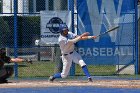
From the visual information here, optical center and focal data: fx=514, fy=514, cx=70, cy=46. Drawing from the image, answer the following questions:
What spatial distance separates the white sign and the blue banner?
0.62 meters

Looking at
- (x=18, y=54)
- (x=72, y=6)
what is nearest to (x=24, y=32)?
(x=18, y=54)

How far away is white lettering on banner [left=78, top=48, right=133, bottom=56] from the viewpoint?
64.0 feet

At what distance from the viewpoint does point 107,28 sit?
19391 mm

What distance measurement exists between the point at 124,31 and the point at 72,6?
2.20 metres

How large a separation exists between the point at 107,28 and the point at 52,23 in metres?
2.08

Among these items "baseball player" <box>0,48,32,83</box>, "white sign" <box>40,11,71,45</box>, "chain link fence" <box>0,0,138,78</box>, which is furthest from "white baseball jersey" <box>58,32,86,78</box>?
"white sign" <box>40,11,71,45</box>

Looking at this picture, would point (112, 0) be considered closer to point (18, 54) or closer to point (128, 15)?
point (128, 15)

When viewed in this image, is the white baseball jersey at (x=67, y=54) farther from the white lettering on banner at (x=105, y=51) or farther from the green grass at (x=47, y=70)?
the white lettering on banner at (x=105, y=51)

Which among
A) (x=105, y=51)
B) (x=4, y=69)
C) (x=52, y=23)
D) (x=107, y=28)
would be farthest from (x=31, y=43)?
(x=4, y=69)

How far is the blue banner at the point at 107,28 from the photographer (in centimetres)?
1942

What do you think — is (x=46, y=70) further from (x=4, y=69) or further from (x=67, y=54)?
(x=4, y=69)

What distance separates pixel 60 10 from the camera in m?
19.8

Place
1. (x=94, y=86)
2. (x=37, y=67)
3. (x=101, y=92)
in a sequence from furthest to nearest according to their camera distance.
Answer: (x=37, y=67), (x=94, y=86), (x=101, y=92)

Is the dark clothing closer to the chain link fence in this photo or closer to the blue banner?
the chain link fence
